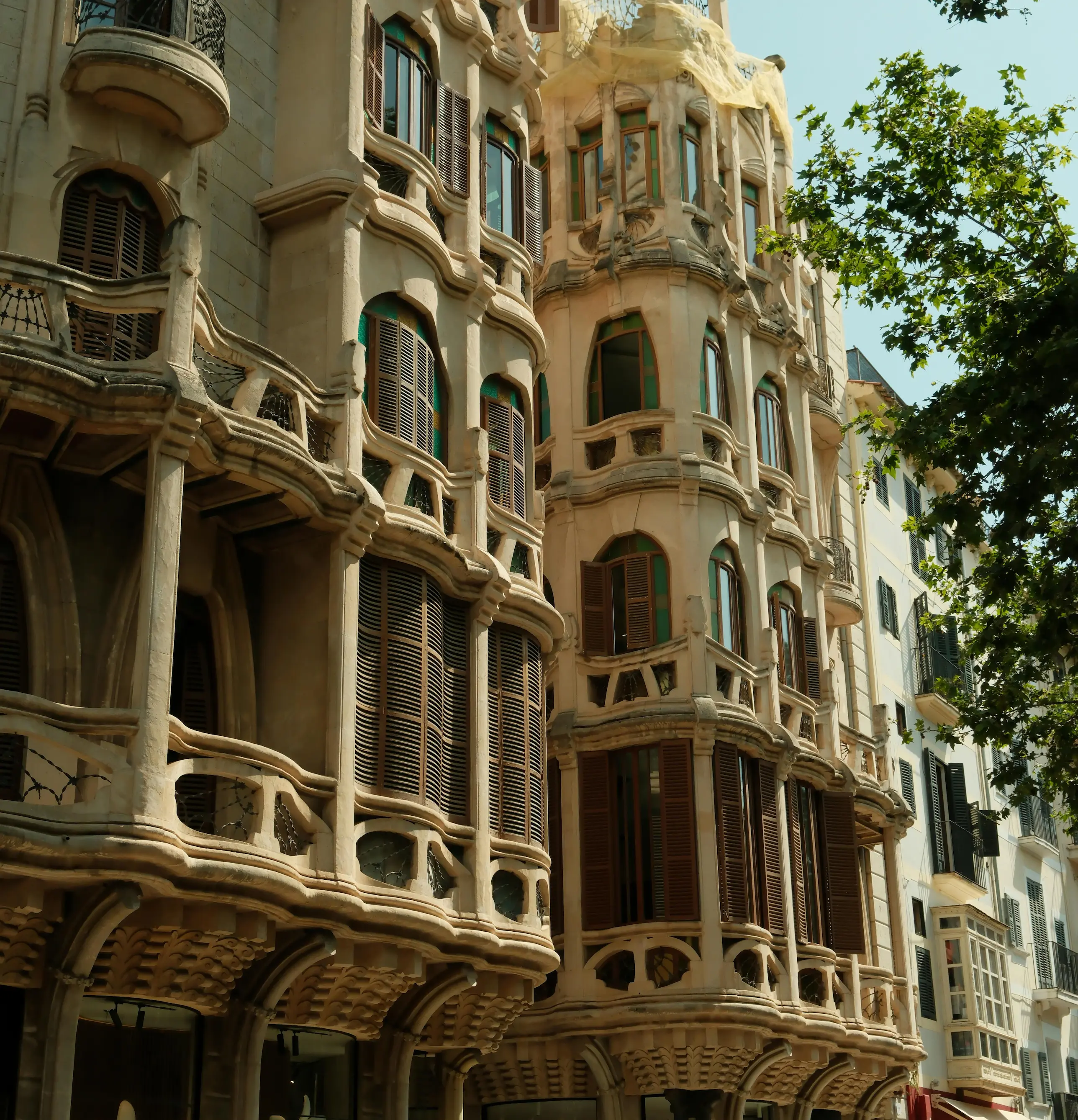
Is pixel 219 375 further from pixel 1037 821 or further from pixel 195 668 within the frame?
pixel 1037 821

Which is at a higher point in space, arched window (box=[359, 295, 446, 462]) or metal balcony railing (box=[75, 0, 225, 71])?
metal balcony railing (box=[75, 0, 225, 71])

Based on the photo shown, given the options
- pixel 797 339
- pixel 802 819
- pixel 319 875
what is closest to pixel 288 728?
pixel 319 875

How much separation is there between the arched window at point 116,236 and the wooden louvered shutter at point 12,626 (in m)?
2.21

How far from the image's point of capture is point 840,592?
33.7m

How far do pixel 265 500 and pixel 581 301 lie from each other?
13.5 metres

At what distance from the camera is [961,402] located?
18859mm

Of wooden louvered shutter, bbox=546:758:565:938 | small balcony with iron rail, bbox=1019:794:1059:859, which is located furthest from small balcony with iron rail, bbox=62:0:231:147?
small balcony with iron rail, bbox=1019:794:1059:859

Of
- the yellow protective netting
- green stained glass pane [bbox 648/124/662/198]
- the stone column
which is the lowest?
the stone column

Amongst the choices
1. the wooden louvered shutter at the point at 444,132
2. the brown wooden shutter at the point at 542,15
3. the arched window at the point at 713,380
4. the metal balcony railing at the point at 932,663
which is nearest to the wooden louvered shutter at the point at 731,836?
the arched window at the point at 713,380

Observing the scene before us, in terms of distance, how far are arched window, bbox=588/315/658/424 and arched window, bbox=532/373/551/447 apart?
705 millimetres

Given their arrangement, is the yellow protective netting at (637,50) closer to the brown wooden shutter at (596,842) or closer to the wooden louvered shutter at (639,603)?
the wooden louvered shutter at (639,603)

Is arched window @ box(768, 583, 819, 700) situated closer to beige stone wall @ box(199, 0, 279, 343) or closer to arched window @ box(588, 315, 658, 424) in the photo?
arched window @ box(588, 315, 658, 424)

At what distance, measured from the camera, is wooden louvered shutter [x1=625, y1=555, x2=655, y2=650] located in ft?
90.4

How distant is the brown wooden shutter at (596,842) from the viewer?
2611 cm
